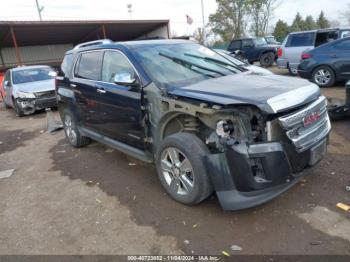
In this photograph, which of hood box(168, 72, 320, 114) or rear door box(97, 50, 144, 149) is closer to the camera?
hood box(168, 72, 320, 114)

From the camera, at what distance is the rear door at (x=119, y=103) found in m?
4.11

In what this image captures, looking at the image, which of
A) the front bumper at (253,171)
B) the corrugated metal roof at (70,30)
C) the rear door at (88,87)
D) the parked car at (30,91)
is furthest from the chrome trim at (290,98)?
the corrugated metal roof at (70,30)

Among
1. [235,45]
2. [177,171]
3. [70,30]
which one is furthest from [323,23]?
[177,171]

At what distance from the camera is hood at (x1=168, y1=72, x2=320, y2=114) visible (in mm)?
2949

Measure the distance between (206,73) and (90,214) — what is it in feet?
7.43

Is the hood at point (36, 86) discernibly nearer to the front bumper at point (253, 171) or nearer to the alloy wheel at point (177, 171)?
the alloy wheel at point (177, 171)

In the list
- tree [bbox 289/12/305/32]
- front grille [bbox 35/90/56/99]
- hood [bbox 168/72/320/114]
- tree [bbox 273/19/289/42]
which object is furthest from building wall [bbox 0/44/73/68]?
tree [bbox 289/12/305/32]

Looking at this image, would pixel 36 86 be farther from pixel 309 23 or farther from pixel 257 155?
pixel 309 23

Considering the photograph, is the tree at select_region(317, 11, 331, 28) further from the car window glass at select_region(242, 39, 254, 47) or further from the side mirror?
the side mirror

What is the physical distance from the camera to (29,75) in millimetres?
11742

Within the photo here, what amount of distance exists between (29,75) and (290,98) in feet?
35.9

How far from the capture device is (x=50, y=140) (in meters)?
7.37

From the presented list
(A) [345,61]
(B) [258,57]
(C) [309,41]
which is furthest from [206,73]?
(B) [258,57]

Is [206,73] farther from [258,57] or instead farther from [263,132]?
[258,57]
